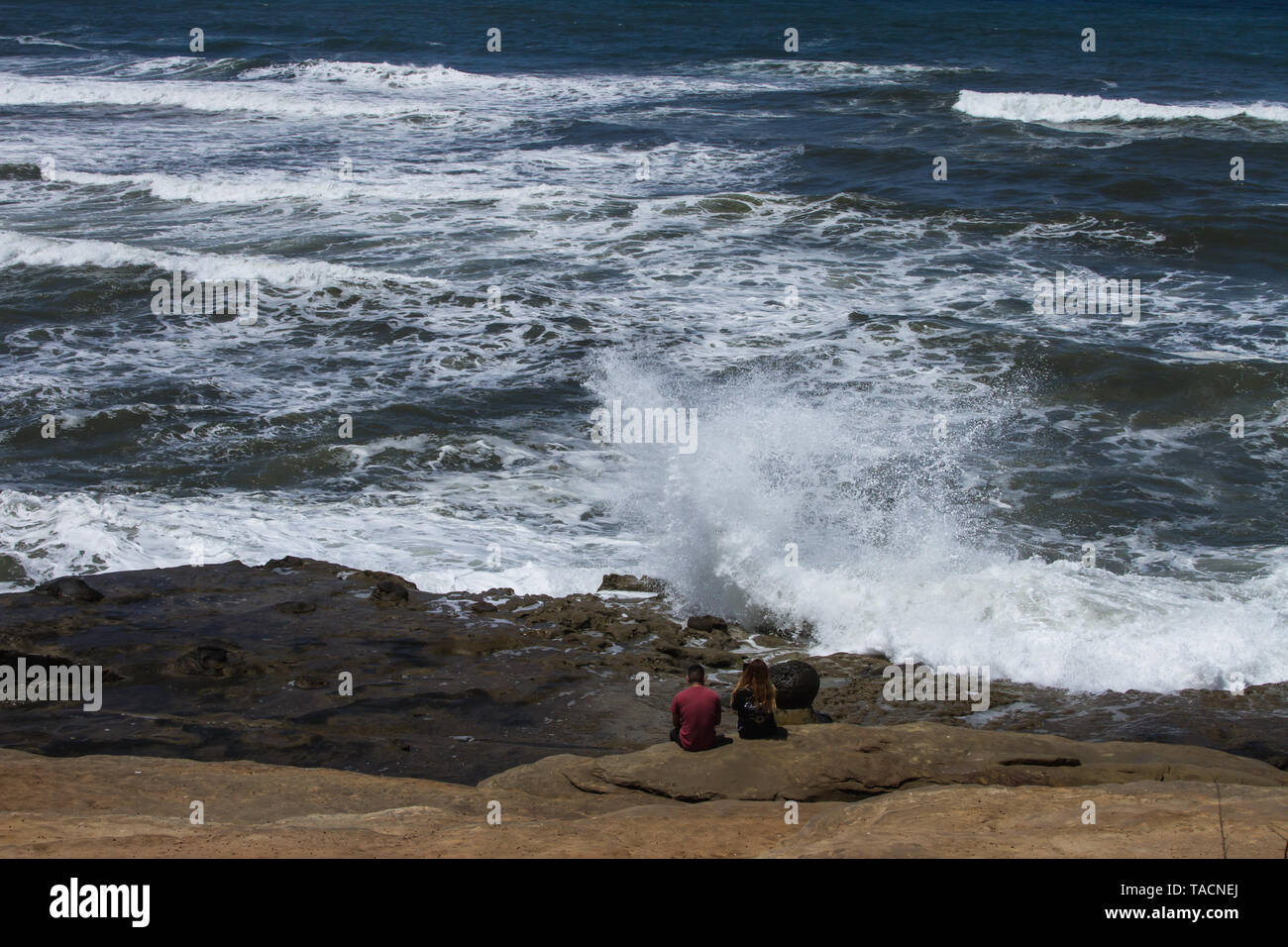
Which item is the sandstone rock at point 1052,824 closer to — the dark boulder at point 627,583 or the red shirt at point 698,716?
the red shirt at point 698,716

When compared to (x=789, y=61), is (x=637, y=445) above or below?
below

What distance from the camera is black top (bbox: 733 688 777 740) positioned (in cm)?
702

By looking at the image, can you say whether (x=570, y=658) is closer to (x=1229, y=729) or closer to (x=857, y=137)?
(x=1229, y=729)

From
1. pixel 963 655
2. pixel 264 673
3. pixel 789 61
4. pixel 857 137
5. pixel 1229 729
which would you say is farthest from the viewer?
pixel 789 61

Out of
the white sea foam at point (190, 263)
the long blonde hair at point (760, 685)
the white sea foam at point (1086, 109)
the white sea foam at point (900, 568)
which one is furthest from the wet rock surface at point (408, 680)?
the white sea foam at point (1086, 109)

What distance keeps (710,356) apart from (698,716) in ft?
33.5

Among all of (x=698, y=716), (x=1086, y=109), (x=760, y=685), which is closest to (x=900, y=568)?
(x=760, y=685)

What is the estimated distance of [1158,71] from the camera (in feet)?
127

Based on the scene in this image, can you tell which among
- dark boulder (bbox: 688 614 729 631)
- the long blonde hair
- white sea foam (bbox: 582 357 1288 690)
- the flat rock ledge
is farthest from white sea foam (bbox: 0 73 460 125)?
the flat rock ledge

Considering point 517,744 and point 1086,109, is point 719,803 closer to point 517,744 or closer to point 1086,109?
point 517,744

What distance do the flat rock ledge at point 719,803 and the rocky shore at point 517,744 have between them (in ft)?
0.06

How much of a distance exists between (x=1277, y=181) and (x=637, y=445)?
18.3m

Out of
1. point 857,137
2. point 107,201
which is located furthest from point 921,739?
point 857,137

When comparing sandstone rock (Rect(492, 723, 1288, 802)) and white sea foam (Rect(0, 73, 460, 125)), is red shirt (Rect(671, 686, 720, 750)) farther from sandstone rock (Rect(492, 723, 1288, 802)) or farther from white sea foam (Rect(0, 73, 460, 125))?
white sea foam (Rect(0, 73, 460, 125))
